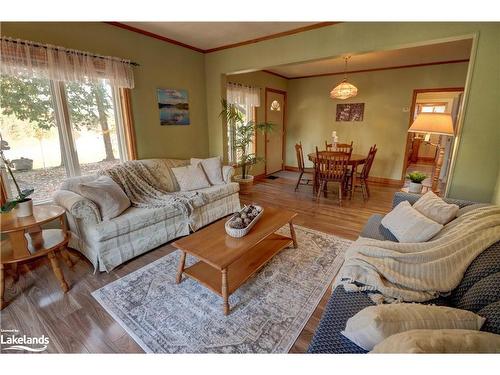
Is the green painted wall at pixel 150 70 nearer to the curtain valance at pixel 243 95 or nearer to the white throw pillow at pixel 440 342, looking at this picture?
the curtain valance at pixel 243 95

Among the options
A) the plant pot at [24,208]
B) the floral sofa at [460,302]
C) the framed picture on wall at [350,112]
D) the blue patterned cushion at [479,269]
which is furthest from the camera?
the framed picture on wall at [350,112]

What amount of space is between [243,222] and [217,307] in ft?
2.20

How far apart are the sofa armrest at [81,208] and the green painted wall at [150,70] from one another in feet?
4.20

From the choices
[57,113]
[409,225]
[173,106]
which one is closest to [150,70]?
[173,106]

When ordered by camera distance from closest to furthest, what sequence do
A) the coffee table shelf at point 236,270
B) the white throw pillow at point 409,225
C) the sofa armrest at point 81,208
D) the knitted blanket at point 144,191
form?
the white throw pillow at point 409,225, the coffee table shelf at point 236,270, the sofa armrest at point 81,208, the knitted blanket at point 144,191

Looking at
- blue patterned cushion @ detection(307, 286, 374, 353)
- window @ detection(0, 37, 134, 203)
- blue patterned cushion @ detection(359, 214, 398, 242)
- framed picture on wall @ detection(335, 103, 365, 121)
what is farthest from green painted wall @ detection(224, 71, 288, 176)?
blue patterned cushion @ detection(307, 286, 374, 353)

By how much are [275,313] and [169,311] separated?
2.47 feet

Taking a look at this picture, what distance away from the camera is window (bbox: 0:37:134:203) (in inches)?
86.7

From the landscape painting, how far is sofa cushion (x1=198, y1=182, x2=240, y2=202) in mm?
1219

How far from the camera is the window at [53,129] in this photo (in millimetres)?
2250

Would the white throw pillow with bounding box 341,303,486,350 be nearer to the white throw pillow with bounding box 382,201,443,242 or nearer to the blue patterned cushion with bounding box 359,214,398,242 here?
the white throw pillow with bounding box 382,201,443,242

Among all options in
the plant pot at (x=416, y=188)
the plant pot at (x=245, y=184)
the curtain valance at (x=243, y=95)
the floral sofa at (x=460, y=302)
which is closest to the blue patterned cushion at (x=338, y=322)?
the floral sofa at (x=460, y=302)
